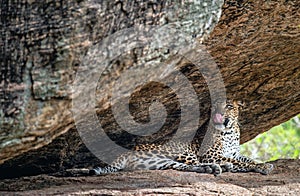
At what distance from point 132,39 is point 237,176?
2773mm

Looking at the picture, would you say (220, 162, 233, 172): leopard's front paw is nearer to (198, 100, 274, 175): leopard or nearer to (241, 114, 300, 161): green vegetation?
(198, 100, 274, 175): leopard

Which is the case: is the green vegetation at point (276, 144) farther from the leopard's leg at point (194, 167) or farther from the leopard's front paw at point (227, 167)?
the leopard's leg at point (194, 167)

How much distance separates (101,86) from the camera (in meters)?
5.05

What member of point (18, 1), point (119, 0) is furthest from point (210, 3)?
point (18, 1)

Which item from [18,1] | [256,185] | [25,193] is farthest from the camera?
[256,185]

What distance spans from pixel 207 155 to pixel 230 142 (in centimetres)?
51

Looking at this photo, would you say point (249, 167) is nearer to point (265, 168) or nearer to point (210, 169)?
point (265, 168)

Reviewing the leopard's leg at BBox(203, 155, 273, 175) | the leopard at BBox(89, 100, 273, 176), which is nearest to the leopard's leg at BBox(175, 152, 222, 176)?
the leopard at BBox(89, 100, 273, 176)

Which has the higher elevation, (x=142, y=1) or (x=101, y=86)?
(x=142, y=1)

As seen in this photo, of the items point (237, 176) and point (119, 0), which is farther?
point (237, 176)

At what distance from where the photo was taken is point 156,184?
252 inches

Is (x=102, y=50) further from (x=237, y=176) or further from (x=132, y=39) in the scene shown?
(x=237, y=176)

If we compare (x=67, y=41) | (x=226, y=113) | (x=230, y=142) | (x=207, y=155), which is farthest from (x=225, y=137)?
(x=67, y=41)

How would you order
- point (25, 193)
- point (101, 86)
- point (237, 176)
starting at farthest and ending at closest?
point (237, 176), point (25, 193), point (101, 86)
